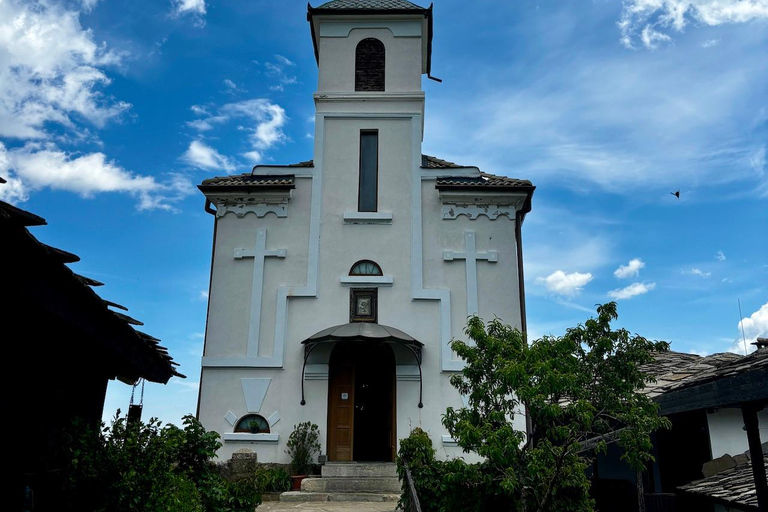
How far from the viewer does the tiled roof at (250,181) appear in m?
15.7

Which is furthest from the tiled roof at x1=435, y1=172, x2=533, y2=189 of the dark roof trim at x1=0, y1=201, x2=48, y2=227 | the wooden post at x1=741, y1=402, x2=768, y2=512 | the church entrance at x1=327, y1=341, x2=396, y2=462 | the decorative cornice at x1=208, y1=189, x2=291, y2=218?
the dark roof trim at x1=0, y1=201, x2=48, y2=227

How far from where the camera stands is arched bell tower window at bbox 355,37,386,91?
1720 centimetres

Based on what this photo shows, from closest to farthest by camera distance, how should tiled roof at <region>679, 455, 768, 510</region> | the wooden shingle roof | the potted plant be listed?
the wooden shingle roof, tiled roof at <region>679, 455, 768, 510</region>, the potted plant

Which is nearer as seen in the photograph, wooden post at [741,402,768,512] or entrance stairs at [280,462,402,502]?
wooden post at [741,402,768,512]

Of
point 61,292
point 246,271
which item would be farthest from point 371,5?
point 61,292

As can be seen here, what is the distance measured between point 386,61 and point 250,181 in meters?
5.29

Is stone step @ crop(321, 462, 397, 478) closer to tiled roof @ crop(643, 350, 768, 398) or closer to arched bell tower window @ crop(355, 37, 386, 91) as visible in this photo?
tiled roof @ crop(643, 350, 768, 398)

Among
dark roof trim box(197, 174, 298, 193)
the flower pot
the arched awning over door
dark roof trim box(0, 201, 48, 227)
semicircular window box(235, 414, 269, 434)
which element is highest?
dark roof trim box(197, 174, 298, 193)

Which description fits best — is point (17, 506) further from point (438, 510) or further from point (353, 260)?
point (353, 260)

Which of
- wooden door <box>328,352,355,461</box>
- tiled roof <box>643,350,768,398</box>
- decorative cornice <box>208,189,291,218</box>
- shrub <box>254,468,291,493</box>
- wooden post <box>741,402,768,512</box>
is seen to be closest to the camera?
tiled roof <box>643,350,768,398</box>

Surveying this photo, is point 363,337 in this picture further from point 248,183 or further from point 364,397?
point 248,183

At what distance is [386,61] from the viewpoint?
682 inches

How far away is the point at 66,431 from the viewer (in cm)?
558

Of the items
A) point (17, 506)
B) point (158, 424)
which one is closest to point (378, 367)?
point (158, 424)
